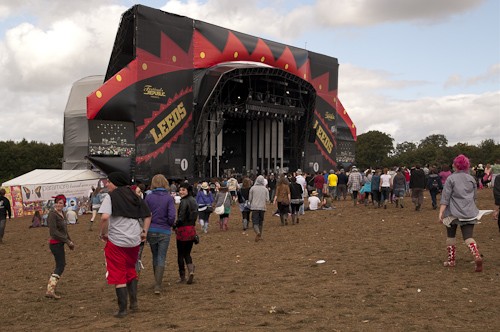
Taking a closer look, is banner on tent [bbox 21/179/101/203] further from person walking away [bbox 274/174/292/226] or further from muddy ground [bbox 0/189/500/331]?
person walking away [bbox 274/174/292/226]

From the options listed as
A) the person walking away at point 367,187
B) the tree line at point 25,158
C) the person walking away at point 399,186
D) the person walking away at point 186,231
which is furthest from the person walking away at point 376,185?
the tree line at point 25,158

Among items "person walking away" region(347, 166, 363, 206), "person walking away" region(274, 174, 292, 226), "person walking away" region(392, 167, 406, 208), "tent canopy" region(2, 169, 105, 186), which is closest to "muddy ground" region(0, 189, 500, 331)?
"person walking away" region(274, 174, 292, 226)

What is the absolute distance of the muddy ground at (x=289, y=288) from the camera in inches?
220

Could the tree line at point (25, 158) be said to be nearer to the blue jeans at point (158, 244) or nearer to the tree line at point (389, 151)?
the tree line at point (389, 151)

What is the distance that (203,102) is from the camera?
95.5ft

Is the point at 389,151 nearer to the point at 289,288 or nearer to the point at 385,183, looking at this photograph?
the point at 385,183

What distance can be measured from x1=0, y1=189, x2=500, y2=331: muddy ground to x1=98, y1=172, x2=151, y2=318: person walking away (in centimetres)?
40

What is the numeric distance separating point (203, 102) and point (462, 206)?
22.4 m

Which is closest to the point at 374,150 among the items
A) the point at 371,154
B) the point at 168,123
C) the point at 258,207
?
the point at 371,154

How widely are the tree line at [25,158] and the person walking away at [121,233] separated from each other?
6011 cm

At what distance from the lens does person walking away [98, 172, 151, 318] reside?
5.96 metres

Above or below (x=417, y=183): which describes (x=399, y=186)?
below

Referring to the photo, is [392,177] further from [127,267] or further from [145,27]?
[127,267]

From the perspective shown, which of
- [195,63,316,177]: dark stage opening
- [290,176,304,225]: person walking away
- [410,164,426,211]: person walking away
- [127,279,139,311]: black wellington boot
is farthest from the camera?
[195,63,316,177]: dark stage opening
